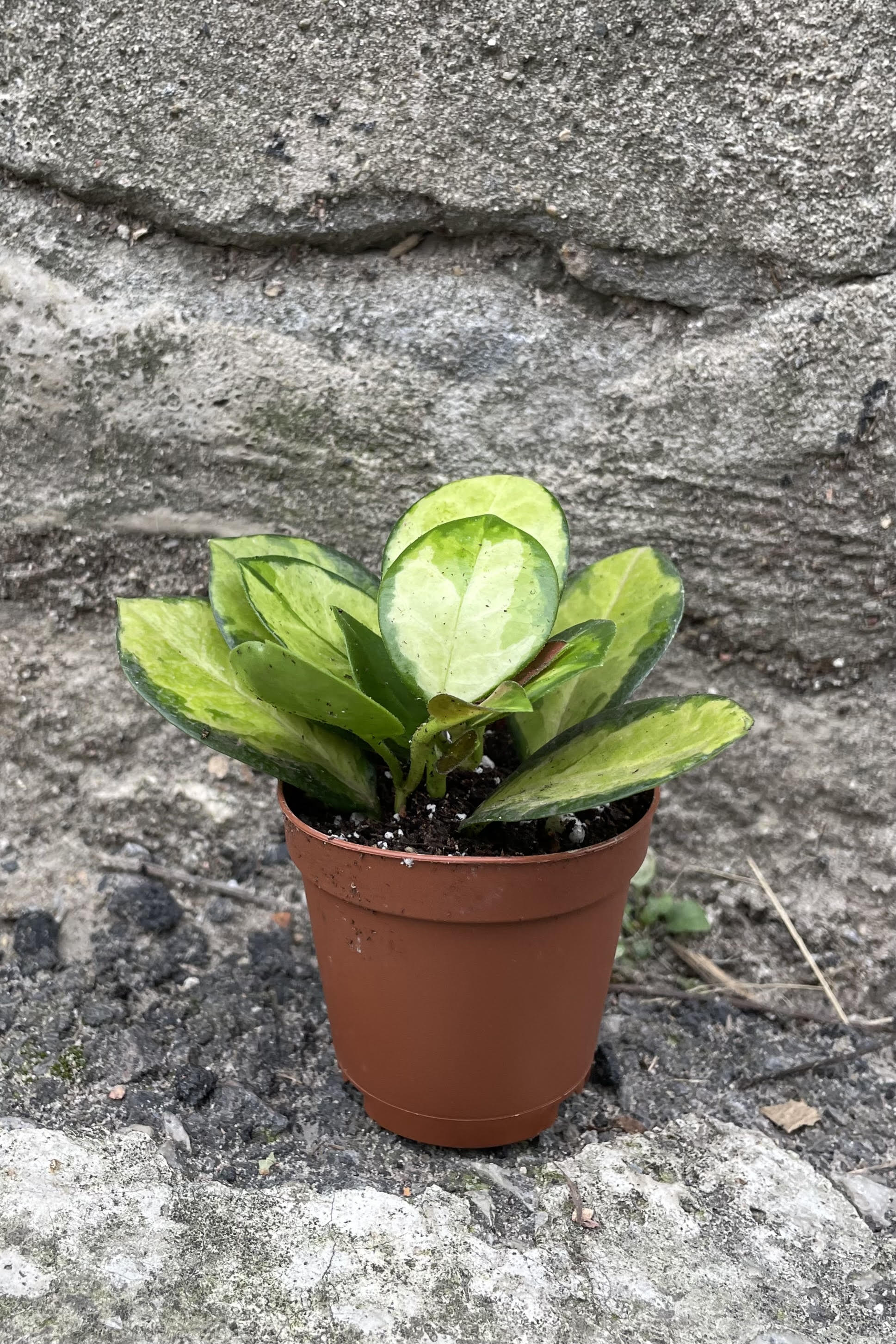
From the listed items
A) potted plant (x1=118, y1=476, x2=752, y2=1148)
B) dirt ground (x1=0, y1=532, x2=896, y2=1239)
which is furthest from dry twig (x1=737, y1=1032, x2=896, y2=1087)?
potted plant (x1=118, y1=476, x2=752, y2=1148)

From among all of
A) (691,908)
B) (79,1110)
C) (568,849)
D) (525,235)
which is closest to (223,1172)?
(79,1110)

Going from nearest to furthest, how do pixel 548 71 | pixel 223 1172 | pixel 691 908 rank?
pixel 223 1172, pixel 548 71, pixel 691 908

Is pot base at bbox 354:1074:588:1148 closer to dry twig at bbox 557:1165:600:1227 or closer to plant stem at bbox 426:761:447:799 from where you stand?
dry twig at bbox 557:1165:600:1227

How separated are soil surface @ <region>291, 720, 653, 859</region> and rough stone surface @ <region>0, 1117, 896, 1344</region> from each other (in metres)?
0.29

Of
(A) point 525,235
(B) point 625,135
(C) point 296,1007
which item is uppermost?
(B) point 625,135

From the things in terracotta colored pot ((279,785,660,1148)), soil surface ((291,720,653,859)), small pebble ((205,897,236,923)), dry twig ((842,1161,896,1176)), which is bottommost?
small pebble ((205,897,236,923))

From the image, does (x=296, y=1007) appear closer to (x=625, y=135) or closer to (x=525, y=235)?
(x=525, y=235)

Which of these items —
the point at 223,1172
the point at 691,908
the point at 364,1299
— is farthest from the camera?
the point at 691,908

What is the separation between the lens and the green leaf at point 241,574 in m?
0.88

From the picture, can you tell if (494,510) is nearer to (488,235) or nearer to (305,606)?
(305,606)

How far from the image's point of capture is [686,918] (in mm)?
Result: 1231

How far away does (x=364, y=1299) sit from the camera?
778 mm

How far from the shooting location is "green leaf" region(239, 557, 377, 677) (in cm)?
83

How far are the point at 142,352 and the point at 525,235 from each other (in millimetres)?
419
